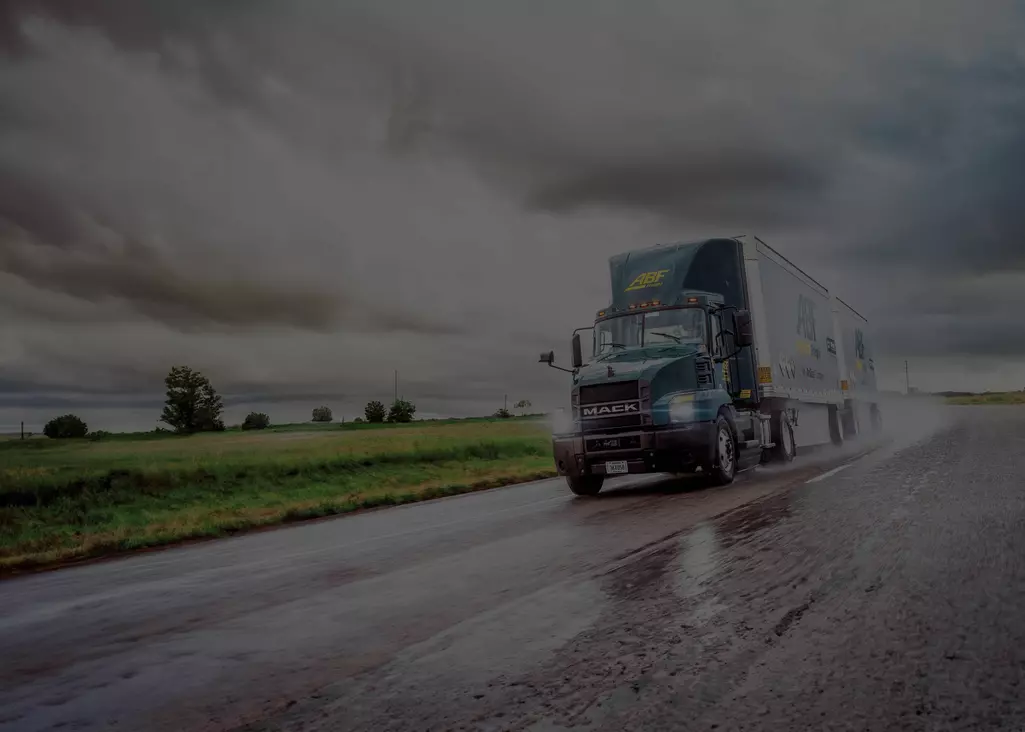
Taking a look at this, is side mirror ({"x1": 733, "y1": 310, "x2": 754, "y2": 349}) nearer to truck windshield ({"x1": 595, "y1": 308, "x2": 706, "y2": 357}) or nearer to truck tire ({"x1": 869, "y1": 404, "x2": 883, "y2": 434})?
truck windshield ({"x1": 595, "y1": 308, "x2": 706, "y2": 357})

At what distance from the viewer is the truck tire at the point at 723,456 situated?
13016 millimetres

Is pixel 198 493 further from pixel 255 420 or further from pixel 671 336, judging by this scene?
pixel 255 420

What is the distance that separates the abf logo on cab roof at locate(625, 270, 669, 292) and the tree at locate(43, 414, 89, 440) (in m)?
73.5

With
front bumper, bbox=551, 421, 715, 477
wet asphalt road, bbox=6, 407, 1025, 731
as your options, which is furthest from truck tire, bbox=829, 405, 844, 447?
wet asphalt road, bbox=6, 407, 1025, 731

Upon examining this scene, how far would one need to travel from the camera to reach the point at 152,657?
465cm

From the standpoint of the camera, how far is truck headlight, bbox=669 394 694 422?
12.8 metres

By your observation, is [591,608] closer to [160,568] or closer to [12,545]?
[160,568]

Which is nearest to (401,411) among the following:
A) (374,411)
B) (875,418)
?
(374,411)

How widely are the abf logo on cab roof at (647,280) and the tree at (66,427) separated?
241 feet

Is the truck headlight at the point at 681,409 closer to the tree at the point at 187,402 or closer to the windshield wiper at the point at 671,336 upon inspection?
the windshield wiper at the point at 671,336

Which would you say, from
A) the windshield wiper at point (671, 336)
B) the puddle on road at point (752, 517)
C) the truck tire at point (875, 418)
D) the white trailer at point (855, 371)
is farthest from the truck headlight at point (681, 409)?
the truck tire at point (875, 418)

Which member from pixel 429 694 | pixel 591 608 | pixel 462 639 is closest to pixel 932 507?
pixel 591 608

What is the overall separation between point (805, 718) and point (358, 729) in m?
1.73

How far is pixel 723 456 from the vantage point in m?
13.2
